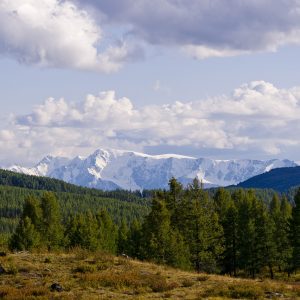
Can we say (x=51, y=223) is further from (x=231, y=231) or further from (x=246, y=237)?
(x=246, y=237)

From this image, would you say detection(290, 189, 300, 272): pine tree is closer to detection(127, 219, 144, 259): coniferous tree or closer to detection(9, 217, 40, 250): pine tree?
detection(127, 219, 144, 259): coniferous tree

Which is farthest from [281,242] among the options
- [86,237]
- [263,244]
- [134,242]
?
[86,237]

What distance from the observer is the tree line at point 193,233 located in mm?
53500

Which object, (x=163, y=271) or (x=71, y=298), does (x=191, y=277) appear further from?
(x=71, y=298)

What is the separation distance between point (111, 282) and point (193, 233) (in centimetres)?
3061

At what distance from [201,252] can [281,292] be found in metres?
29.5

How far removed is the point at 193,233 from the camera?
54406 mm

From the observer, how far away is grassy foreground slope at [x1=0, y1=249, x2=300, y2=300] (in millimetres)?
22672

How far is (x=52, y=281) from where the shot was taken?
24.8 meters

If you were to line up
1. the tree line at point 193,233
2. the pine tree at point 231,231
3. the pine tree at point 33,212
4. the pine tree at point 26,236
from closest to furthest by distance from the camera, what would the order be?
the tree line at point 193,233, the pine tree at point 26,236, the pine tree at point 231,231, the pine tree at point 33,212

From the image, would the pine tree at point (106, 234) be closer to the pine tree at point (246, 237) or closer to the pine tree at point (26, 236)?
the pine tree at point (26, 236)

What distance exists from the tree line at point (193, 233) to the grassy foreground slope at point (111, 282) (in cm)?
2296

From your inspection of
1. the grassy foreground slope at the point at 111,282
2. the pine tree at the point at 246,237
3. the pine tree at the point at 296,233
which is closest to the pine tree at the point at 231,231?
the pine tree at the point at 246,237

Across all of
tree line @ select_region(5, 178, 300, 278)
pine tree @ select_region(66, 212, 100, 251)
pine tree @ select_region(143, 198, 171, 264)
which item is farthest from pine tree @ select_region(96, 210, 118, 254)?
pine tree @ select_region(143, 198, 171, 264)
